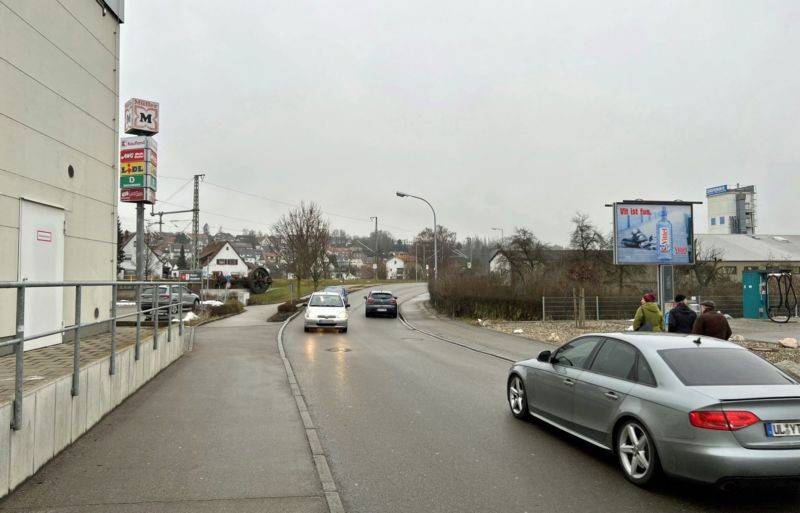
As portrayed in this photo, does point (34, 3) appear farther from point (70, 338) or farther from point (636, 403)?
point (636, 403)

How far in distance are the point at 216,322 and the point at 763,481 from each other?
27.9 metres

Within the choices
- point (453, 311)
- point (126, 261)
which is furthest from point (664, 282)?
point (126, 261)

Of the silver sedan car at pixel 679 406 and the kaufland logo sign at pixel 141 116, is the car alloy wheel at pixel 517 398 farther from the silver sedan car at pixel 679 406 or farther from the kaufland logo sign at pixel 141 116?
the kaufland logo sign at pixel 141 116

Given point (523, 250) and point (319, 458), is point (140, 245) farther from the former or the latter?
point (523, 250)

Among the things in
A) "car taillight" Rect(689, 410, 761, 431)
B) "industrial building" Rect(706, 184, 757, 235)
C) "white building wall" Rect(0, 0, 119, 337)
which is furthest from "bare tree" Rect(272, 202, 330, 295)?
"industrial building" Rect(706, 184, 757, 235)

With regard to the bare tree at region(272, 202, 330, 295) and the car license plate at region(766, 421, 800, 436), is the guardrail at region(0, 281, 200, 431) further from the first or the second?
the bare tree at region(272, 202, 330, 295)

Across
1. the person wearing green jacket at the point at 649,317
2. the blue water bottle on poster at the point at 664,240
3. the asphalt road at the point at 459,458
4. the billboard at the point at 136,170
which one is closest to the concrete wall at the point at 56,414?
the asphalt road at the point at 459,458

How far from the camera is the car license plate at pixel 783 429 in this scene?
14.5 feet

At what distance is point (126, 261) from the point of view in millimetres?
81562

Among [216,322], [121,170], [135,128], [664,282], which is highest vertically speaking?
[135,128]

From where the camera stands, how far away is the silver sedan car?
14.4 ft

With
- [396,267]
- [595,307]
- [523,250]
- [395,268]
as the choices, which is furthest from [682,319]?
[396,267]

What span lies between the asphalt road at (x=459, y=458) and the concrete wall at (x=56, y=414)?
2.60 metres

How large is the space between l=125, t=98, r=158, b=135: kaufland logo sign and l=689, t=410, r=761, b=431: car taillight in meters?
16.1
